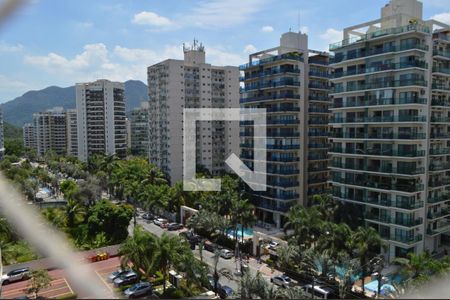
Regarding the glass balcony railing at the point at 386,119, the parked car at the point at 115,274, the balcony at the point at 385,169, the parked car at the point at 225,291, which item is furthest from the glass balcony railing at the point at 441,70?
the parked car at the point at 115,274

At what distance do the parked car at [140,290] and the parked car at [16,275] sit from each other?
4687mm

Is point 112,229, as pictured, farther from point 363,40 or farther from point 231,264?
point 363,40

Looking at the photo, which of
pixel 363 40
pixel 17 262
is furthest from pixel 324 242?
pixel 17 262

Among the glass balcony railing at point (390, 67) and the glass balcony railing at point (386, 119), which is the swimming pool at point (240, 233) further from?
the glass balcony railing at point (390, 67)

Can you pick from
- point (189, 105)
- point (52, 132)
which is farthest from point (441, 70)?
point (52, 132)

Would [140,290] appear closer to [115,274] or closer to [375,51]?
[115,274]

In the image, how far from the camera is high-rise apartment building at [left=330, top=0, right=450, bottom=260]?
48.6ft

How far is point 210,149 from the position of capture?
33.1 metres

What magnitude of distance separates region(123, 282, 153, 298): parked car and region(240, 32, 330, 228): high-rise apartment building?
9585 mm

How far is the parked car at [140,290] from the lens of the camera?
1217 centimetres

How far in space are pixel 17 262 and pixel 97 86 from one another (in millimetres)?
41191

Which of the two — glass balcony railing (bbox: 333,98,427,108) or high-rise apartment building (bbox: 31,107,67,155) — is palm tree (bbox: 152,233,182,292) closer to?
glass balcony railing (bbox: 333,98,427,108)

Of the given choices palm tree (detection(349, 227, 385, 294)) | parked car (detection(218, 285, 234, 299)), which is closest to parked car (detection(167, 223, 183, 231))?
parked car (detection(218, 285, 234, 299))

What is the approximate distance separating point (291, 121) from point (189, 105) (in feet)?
48.4
